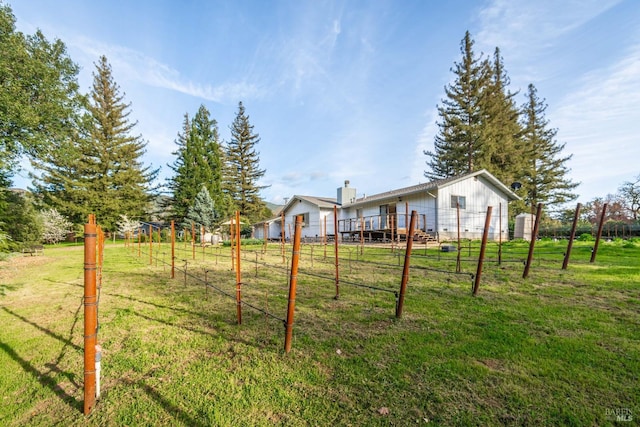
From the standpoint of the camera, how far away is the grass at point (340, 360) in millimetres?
2170

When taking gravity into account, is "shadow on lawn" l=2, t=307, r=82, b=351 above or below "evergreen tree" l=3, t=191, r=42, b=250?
below

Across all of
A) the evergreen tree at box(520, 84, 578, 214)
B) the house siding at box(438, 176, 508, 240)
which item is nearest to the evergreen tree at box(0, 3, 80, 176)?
the house siding at box(438, 176, 508, 240)

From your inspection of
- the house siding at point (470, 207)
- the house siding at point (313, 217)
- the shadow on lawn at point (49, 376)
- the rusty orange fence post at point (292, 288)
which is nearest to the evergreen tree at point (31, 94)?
the shadow on lawn at point (49, 376)

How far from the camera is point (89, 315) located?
→ 2.19m

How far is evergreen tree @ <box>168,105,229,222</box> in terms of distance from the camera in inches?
1257

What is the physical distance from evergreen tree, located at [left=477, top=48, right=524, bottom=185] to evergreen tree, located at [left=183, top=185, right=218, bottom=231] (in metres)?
26.1

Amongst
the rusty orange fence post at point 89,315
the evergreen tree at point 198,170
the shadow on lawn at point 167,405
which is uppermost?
the evergreen tree at point 198,170

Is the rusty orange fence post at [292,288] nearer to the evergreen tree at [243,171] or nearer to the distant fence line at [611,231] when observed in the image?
the distant fence line at [611,231]

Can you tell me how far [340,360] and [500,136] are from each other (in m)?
30.9

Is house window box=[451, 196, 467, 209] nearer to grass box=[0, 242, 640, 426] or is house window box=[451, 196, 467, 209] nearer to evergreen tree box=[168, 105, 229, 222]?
grass box=[0, 242, 640, 426]

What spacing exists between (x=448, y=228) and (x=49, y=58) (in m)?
27.8

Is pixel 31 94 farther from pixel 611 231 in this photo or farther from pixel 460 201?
pixel 611 231

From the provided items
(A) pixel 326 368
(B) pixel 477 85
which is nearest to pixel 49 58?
(A) pixel 326 368

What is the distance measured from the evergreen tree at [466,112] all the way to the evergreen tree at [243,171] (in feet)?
77.6
